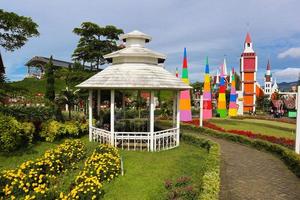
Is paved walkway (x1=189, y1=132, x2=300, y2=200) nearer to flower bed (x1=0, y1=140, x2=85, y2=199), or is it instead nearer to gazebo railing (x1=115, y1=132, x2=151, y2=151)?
gazebo railing (x1=115, y1=132, x2=151, y2=151)

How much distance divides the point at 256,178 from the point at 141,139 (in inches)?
220

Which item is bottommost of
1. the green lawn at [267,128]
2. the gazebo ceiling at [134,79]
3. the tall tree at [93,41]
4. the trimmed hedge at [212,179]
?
the green lawn at [267,128]

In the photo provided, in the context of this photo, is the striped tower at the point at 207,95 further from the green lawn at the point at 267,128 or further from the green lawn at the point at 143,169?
the green lawn at the point at 143,169

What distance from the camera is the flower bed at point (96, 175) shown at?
746 centimetres

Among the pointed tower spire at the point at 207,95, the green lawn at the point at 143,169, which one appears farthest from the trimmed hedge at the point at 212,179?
the pointed tower spire at the point at 207,95

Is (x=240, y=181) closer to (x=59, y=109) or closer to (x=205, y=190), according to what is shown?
(x=205, y=190)

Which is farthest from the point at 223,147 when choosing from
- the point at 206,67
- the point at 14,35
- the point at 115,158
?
the point at 206,67

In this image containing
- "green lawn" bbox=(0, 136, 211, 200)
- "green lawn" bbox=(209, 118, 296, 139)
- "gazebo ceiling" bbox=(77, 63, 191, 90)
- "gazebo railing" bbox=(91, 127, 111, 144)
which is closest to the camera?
"green lawn" bbox=(0, 136, 211, 200)

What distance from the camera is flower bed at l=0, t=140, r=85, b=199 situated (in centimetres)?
794

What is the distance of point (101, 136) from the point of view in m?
15.1

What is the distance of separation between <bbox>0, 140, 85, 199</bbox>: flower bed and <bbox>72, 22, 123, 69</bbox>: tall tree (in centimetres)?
1594

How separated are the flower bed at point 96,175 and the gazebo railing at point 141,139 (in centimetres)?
257

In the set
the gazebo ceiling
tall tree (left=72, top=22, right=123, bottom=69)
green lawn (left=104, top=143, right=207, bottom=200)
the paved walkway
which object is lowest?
the paved walkway

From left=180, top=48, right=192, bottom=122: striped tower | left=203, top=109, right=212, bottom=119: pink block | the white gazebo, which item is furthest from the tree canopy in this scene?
left=203, top=109, right=212, bottom=119: pink block
